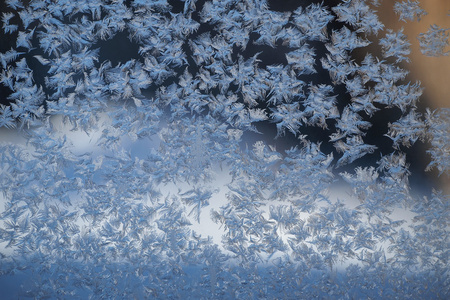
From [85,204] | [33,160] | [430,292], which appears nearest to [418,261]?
[430,292]

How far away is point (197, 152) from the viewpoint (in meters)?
Result: 1.14

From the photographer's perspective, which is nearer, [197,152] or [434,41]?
[197,152]

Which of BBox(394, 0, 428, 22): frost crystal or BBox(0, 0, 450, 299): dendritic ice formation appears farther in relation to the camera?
BBox(394, 0, 428, 22): frost crystal

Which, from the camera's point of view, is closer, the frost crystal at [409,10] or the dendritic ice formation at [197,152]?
the dendritic ice formation at [197,152]

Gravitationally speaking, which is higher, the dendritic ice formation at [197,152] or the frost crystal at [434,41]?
the frost crystal at [434,41]

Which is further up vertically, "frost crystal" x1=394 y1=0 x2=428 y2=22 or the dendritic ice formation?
"frost crystal" x1=394 y1=0 x2=428 y2=22

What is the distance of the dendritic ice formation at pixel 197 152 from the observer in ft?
3.66

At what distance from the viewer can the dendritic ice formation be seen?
1.11 meters

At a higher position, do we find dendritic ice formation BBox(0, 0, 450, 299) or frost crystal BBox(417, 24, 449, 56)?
frost crystal BBox(417, 24, 449, 56)

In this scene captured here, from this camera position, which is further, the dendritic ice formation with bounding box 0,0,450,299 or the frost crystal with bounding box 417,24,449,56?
the frost crystal with bounding box 417,24,449,56

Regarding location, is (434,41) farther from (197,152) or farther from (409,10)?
(197,152)

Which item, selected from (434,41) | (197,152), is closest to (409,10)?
(434,41)

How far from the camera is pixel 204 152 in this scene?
45.1 inches

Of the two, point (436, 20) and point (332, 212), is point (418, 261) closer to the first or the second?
point (332, 212)
